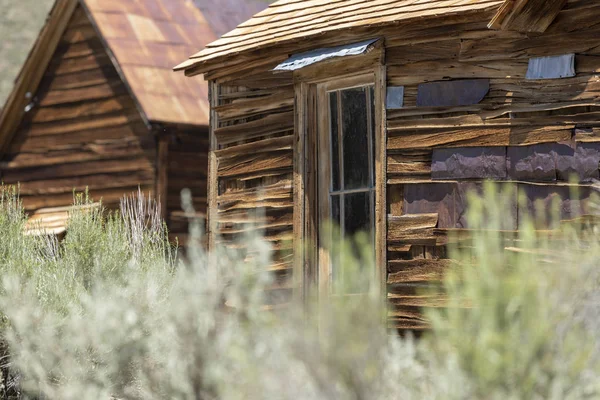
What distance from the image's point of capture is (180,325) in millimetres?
6473

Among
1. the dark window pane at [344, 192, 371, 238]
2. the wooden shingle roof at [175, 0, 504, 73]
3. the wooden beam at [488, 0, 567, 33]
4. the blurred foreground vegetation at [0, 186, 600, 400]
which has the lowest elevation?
the blurred foreground vegetation at [0, 186, 600, 400]

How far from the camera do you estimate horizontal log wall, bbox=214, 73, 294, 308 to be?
436 inches

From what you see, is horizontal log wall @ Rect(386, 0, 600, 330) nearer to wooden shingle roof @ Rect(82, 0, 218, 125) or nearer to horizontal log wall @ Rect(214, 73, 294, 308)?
horizontal log wall @ Rect(214, 73, 294, 308)

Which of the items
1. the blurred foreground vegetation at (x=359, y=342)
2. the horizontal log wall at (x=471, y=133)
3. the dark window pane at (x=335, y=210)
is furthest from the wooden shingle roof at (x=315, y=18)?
the blurred foreground vegetation at (x=359, y=342)

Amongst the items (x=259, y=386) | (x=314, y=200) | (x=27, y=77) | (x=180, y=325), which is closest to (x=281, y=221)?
(x=314, y=200)

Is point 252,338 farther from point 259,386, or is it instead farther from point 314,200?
point 314,200

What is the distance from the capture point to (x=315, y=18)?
36.4 ft

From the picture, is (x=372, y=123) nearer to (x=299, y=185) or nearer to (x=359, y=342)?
(x=299, y=185)

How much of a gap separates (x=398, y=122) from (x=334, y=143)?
3.06ft

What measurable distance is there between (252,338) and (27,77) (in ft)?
42.1

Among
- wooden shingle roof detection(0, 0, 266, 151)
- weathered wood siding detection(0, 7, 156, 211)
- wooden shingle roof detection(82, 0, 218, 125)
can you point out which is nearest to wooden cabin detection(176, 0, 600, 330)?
wooden shingle roof detection(82, 0, 218, 125)

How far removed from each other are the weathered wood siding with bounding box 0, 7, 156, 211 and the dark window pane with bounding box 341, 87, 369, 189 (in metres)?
6.13

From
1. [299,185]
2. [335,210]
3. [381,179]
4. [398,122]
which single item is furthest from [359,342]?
[299,185]

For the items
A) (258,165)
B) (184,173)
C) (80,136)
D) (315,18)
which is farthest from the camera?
(80,136)
